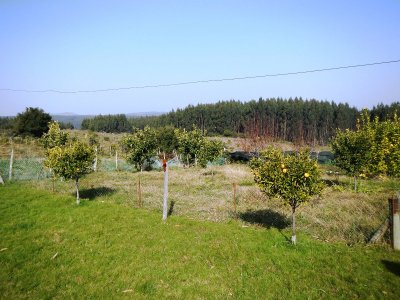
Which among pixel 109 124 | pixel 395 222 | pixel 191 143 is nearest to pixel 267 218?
pixel 395 222

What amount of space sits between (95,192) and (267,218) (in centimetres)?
1117

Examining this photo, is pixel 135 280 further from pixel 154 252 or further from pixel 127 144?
pixel 127 144

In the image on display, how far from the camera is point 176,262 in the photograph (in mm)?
9305

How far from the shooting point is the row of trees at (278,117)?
11144 centimetres

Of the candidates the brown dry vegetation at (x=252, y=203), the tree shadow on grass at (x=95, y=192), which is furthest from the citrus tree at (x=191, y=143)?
the tree shadow on grass at (x=95, y=192)

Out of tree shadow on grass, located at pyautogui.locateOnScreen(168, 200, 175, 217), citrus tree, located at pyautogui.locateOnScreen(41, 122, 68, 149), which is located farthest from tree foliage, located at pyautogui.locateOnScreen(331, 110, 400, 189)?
citrus tree, located at pyautogui.locateOnScreen(41, 122, 68, 149)

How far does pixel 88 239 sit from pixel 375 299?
9.01 meters

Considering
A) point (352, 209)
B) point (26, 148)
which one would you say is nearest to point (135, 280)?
point (352, 209)

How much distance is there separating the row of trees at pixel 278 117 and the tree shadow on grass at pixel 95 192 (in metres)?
88.4

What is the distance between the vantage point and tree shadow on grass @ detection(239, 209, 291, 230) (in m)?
12.9

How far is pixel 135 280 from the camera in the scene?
8.26 metres

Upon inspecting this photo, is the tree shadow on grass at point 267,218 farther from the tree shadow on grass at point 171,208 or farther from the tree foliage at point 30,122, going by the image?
the tree foliage at point 30,122

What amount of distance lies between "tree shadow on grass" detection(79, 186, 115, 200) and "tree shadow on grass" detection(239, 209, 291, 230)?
901 centimetres

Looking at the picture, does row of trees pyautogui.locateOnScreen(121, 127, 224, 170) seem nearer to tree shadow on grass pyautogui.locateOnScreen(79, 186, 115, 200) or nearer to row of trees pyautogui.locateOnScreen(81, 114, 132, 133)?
tree shadow on grass pyautogui.locateOnScreen(79, 186, 115, 200)
